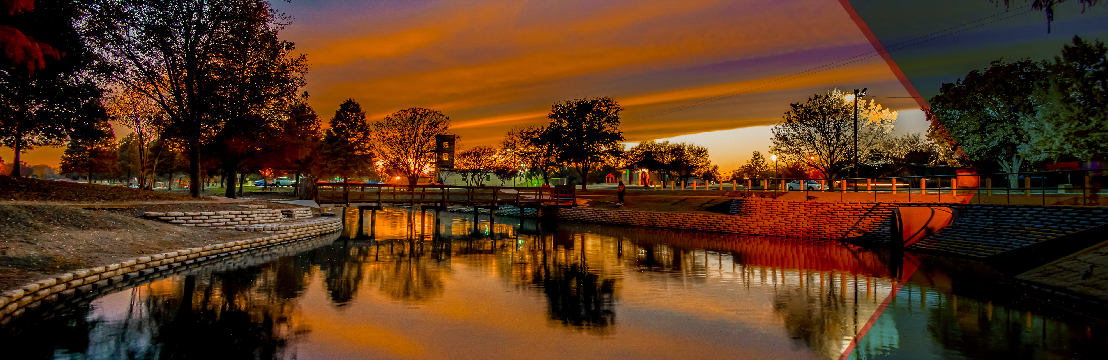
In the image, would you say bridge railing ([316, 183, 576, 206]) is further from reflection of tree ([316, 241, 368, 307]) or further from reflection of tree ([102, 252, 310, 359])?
reflection of tree ([102, 252, 310, 359])

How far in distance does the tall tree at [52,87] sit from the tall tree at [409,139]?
32.4m

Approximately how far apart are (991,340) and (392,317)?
36.8 feet

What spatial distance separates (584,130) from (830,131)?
21.1m

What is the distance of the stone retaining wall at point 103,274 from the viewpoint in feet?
36.3

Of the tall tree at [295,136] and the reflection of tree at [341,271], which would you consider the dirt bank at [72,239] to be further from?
the tall tree at [295,136]

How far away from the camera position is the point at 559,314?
1275cm

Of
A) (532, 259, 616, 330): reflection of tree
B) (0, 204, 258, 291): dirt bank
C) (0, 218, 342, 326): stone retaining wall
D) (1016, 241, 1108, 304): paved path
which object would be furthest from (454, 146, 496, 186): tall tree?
(1016, 241, 1108, 304): paved path

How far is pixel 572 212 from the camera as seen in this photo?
148ft

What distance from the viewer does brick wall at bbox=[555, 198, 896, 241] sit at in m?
27.5

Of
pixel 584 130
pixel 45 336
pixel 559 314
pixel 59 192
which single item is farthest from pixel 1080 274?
pixel 584 130

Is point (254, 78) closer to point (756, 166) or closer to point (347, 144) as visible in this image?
point (347, 144)

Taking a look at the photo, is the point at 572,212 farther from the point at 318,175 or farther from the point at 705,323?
the point at 318,175

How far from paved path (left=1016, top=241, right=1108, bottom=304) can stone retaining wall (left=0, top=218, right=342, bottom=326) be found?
845 inches

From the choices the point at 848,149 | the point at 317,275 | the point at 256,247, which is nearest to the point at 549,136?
the point at 848,149
